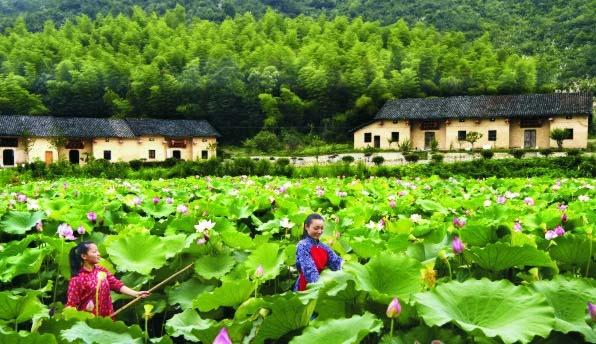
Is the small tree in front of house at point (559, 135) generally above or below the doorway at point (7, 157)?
above

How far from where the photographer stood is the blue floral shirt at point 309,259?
289cm

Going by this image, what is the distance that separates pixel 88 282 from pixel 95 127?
47.5m

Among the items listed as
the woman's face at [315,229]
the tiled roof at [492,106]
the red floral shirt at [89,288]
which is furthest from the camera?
the tiled roof at [492,106]

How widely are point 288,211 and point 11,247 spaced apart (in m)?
2.27

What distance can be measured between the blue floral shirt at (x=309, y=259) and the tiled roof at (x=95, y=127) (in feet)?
152

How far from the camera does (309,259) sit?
299 centimetres

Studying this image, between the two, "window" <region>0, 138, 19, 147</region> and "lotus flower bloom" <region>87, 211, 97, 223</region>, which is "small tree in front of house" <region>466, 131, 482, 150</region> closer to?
"window" <region>0, 138, 19, 147</region>

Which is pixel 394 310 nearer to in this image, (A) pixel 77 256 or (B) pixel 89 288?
(B) pixel 89 288

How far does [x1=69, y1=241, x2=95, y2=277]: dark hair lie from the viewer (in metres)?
2.98

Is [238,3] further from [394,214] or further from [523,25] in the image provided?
[394,214]

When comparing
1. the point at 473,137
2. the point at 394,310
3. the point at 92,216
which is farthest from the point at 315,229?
the point at 473,137

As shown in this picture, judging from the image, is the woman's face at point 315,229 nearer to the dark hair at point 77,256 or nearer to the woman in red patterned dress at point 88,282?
the woman in red patterned dress at point 88,282

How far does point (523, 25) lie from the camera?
89812 mm

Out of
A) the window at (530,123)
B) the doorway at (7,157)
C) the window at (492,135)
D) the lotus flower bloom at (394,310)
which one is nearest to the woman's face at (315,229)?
the lotus flower bloom at (394,310)
